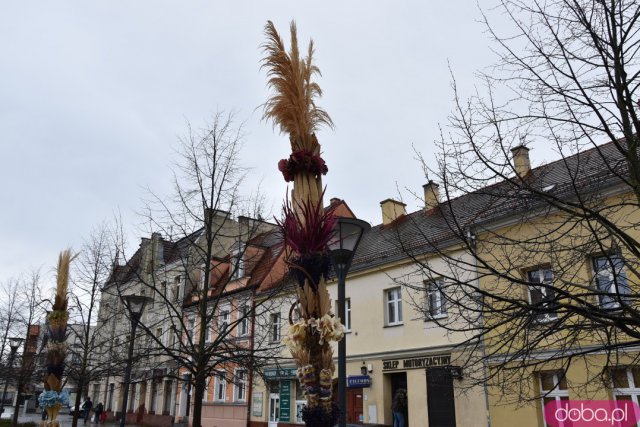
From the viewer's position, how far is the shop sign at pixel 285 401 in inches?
907

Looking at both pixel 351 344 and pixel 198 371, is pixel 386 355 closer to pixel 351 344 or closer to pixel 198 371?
pixel 351 344

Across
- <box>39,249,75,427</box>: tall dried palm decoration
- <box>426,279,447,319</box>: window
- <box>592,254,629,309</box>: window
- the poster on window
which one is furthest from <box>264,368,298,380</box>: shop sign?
<box>592,254,629,309</box>: window

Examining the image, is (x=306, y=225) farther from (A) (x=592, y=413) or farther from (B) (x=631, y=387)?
(B) (x=631, y=387)

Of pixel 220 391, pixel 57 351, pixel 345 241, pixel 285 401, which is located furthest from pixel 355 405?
pixel 345 241

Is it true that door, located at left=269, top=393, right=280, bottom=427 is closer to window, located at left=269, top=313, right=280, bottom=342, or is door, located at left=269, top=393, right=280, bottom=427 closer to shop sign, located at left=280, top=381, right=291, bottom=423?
shop sign, located at left=280, top=381, right=291, bottom=423

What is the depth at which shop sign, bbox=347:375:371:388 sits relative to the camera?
19.2 metres

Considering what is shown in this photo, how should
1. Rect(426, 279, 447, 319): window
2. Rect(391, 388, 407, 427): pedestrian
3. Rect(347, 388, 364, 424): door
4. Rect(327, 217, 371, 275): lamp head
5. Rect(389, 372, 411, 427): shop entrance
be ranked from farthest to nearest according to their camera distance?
Rect(347, 388, 364, 424): door
Rect(389, 372, 411, 427): shop entrance
Rect(391, 388, 407, 427): pedestrian
Rect(327, 217, 371, 275): lamp head
Rect(426, 279, 447, 319): window

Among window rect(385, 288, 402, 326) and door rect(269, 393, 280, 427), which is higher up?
window rect(385, 288, 402, 326)

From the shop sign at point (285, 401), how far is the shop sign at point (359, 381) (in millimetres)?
4524

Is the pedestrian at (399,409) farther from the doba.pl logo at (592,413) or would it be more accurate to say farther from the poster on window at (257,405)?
the poster on window at (257,405)

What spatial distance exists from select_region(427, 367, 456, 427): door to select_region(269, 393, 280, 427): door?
29.9ft

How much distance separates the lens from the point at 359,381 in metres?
19.5

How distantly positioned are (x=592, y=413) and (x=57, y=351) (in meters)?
12.1

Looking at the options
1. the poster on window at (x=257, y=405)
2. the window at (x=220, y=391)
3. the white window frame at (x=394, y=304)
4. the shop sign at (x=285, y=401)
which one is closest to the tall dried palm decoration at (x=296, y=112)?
the white window frame at (x=394, y=304)
